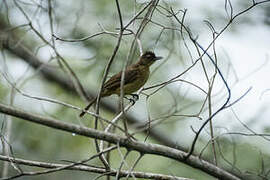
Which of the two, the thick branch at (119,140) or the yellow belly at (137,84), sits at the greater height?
the yellow belly at (137,84)

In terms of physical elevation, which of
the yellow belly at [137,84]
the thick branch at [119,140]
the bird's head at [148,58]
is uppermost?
the bird's head at [148,58]

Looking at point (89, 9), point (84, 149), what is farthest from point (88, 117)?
point (89, 9)

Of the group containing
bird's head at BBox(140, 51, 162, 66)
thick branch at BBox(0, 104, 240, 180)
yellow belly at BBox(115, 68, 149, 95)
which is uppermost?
bird's head at BBox(140, 51, 162, 66)

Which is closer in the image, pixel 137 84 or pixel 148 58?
pixel 137 84

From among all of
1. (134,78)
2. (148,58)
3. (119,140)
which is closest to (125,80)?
(134,78)

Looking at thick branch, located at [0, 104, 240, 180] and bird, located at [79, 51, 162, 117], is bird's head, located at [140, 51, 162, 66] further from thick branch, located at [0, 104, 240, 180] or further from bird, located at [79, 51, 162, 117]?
thick branch, located at [0, 104, 240, 180]

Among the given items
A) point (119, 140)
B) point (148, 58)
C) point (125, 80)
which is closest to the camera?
point (119, 140)

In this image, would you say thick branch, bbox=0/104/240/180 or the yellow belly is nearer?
thick branch, bbox=0/104/240/180

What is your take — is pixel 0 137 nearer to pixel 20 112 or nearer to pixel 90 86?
pixel 20 112

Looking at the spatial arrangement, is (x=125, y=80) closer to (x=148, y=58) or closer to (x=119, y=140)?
(x=148, y=58)

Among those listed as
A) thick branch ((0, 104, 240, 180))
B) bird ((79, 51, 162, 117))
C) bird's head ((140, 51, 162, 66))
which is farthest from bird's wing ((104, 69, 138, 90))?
thick branch ((0, 104, 240, 180))

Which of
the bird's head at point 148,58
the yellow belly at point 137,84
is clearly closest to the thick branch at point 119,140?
the yellow belly at point 137,84

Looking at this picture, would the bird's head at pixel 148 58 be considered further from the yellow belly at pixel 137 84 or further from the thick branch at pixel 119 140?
the thick branch at pixel 119 140

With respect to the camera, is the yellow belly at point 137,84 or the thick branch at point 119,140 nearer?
the thick branch at point 119,140
